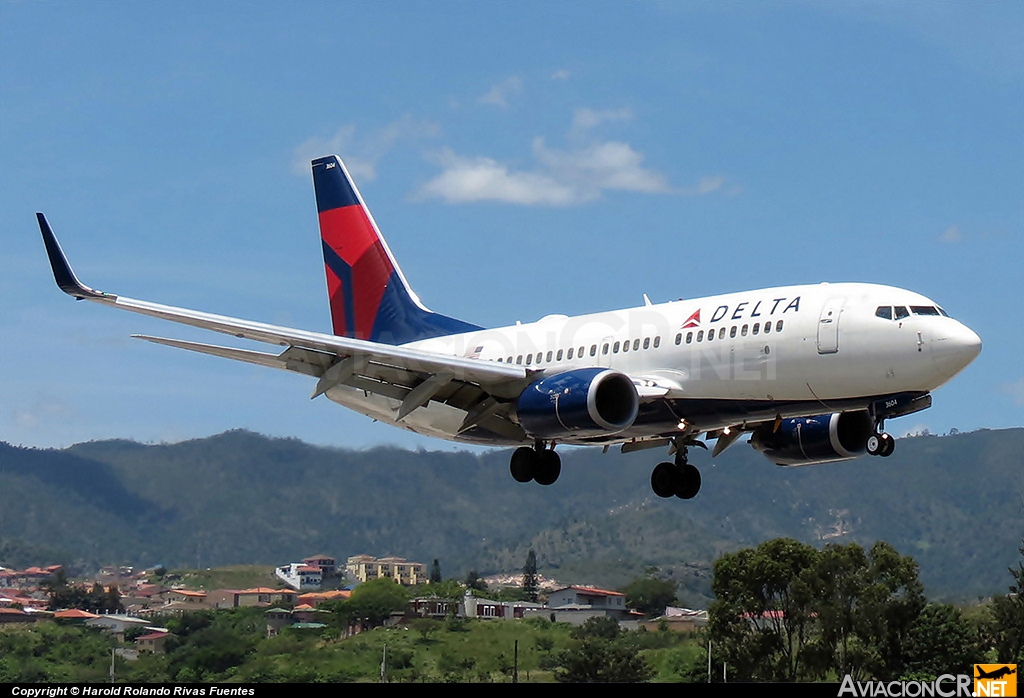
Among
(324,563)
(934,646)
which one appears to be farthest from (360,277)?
(934,646)

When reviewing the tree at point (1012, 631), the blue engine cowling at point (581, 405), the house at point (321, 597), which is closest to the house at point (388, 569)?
the house at point (321, 597)

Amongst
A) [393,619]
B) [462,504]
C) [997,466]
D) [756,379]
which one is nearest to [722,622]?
[462,504]

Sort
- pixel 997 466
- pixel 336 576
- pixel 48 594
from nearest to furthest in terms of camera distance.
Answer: pixel 48 594 < pixel 336 576 < pixel 997 466

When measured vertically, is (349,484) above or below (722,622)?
above

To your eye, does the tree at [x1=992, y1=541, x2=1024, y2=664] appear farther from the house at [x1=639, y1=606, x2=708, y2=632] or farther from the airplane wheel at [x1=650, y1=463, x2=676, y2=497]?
the airplane wheel at [x1=650, y1=463, x2=676, y2=497]

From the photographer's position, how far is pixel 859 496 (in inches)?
2402

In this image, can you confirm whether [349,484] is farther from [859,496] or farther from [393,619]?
[859,496]

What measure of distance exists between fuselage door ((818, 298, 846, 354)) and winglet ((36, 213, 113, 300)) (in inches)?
581

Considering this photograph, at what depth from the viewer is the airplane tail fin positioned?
1569 inches

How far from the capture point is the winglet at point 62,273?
97.6ft

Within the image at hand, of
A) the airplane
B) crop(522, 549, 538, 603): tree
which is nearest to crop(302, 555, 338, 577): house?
the airplane

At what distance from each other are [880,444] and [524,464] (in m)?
8.57

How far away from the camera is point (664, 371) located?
31453mm

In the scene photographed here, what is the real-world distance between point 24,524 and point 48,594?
519 cm
